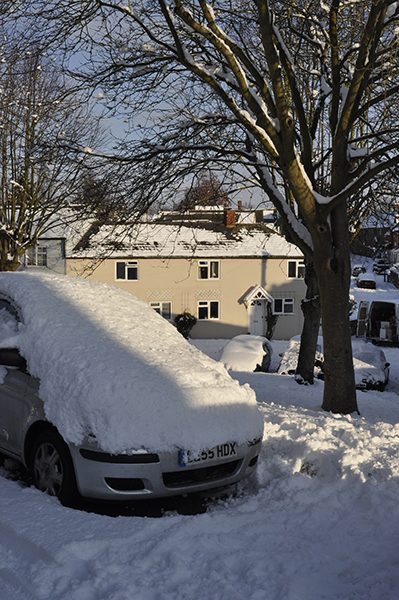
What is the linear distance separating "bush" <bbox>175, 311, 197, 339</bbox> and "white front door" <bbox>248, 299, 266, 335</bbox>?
12.8 ft

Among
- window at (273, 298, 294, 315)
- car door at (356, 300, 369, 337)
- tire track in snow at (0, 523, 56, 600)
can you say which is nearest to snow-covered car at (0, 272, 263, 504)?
tire track in snow at (0, 523, 56, 600)

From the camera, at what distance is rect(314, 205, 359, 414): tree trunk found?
755 centimetres

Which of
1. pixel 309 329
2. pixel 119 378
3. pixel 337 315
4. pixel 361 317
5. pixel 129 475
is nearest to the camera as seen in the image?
pixel 129 475

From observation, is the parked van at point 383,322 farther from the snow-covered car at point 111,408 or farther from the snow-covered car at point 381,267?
the snow-covered car at point 381,267

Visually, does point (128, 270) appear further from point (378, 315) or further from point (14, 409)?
point (14, 409)

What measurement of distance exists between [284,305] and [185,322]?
23.0ft

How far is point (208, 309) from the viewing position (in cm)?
3456

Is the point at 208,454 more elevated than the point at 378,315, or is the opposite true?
the point at 208,454

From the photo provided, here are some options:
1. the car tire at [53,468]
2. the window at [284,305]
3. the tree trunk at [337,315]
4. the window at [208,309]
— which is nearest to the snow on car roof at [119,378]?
the car tire at [53,468]

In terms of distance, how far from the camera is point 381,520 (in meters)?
3.74

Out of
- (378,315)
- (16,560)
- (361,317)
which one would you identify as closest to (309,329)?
(16,560)

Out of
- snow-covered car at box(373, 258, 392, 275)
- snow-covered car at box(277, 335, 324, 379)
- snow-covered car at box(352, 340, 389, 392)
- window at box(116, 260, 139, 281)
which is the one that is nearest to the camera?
snow-covered car at box(352, 340, 389, 392)

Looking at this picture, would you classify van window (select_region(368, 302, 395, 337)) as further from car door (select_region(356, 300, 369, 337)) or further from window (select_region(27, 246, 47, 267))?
window (select_region(27, 246, 47, 267))

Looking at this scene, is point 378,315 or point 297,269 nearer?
point 378,315
